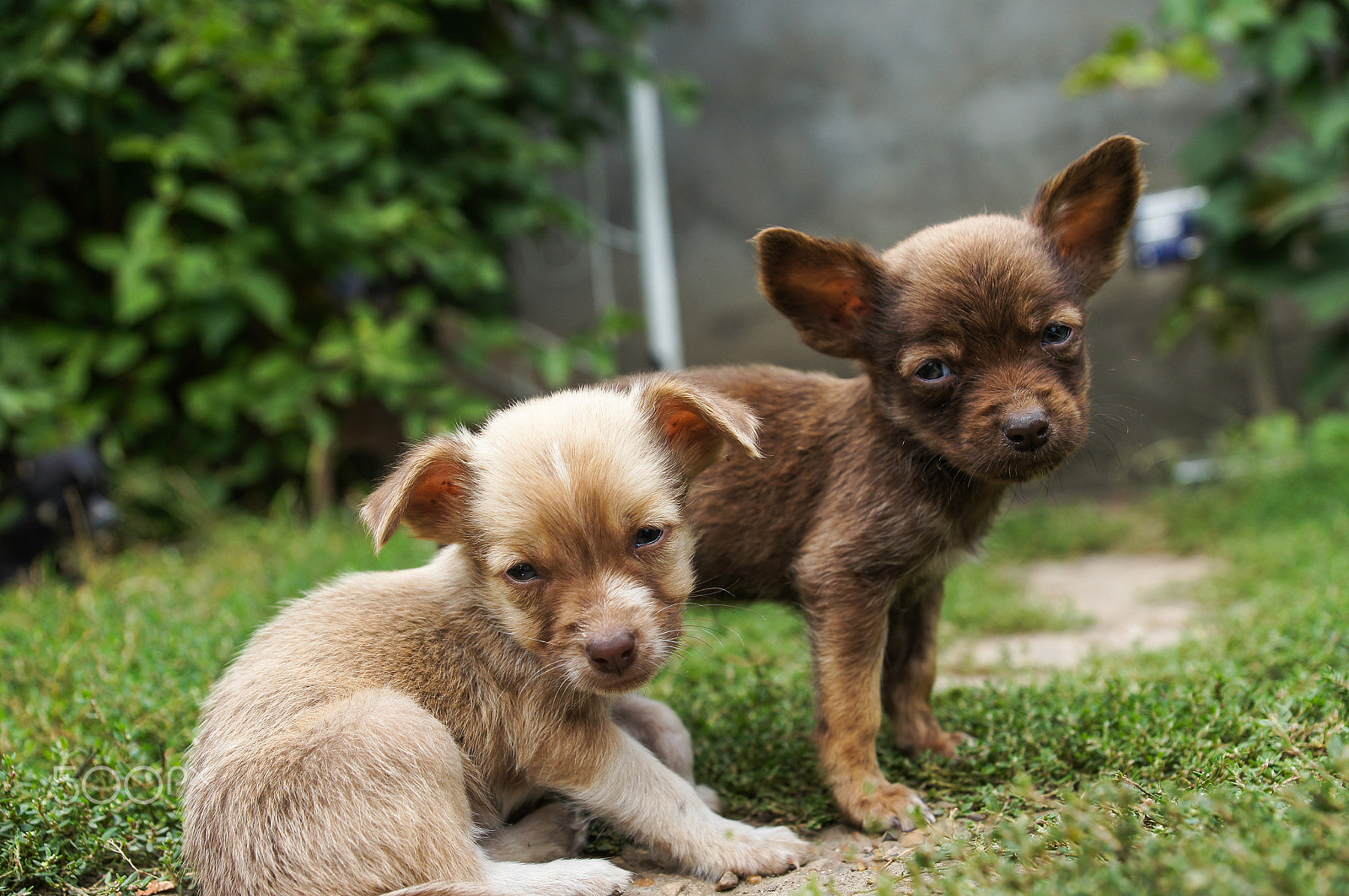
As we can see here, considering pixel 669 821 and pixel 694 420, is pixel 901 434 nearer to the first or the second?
pixel 694 420

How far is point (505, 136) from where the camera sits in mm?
8383

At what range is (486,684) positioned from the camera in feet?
10.3

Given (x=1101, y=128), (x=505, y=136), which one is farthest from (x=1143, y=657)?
(x=1101, y=128)

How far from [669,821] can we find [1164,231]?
9052mm

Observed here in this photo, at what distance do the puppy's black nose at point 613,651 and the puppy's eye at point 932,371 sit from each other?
1.26 m

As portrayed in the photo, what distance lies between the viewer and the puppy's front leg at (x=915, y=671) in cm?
371

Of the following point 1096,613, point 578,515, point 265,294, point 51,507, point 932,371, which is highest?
point 265,294

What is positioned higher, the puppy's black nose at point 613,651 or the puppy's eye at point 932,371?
the puppy's eye at point 932,371

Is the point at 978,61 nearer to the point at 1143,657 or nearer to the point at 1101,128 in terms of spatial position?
the point at 1101,128

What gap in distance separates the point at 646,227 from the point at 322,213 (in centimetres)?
Result: 317

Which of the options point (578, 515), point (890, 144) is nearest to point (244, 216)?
point (578, 515)

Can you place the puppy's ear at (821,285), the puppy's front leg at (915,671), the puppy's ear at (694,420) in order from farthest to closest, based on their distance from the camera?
the puppy's front leg at (915,671) → the puppy's ear at (821,285) → the puppy's ear at (694,420)

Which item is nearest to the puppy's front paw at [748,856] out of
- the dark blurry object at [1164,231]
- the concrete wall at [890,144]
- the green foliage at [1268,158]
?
the green foliage at [1268,158]

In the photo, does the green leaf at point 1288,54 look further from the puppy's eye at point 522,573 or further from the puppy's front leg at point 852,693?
the puppy's eye at point 522,573
